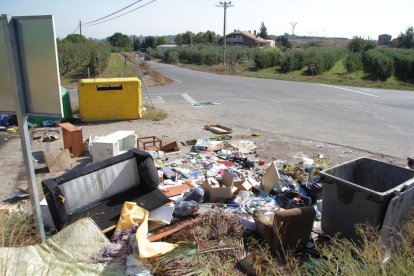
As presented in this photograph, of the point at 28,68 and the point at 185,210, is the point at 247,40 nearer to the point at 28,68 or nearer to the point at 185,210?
the point at 185,210

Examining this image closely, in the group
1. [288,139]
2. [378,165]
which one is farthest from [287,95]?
[378,165]

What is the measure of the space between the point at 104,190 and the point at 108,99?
238 inches

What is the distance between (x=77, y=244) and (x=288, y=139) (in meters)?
5.98

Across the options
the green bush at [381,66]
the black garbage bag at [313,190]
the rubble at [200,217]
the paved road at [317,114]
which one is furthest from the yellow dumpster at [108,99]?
the green bush at [381,66]

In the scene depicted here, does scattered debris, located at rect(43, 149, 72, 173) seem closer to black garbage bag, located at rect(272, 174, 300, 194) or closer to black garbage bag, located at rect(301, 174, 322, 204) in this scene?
black garbage bag, located at rect(272, 174, 300, 194)

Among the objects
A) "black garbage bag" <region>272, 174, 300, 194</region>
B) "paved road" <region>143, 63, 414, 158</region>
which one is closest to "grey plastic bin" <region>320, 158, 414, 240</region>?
"black garbage bag" <region>272, 174, 300, 194</region>

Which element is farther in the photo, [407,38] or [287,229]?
[407,38]

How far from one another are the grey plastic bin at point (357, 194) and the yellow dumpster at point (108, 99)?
6.96 meters

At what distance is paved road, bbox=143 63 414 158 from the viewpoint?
28.0ft

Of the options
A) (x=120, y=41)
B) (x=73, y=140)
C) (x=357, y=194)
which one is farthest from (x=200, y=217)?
(x=120, y=41)

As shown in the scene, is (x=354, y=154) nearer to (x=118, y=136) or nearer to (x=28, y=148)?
(x=118, y=136)

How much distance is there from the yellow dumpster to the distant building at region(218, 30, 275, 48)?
8166cm

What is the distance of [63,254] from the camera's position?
3.07 meters

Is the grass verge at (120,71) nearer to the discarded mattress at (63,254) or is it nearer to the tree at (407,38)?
the discarded mattress at (63,254)
